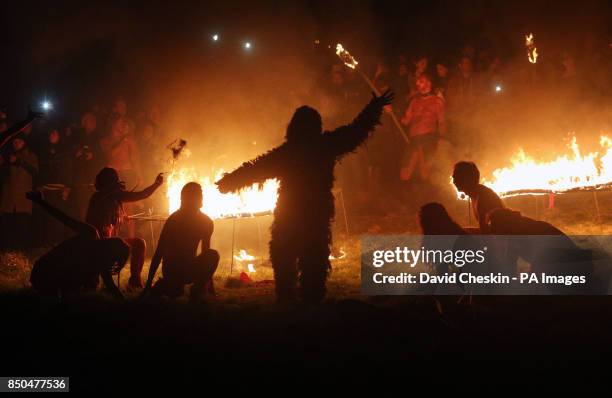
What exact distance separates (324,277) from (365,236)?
16.9ft

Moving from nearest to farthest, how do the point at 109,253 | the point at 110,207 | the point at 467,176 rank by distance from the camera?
the point at 109,253, the point at 467,176, the point at 110,207

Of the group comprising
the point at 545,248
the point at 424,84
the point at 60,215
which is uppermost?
the point at 424,84

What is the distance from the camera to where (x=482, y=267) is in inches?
234

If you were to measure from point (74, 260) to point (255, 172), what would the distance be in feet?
7.18

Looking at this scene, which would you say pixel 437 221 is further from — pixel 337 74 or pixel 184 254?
pixel 337 74

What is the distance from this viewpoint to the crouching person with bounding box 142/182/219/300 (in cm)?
607

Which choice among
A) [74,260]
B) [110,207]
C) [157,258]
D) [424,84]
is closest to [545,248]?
[157,258]

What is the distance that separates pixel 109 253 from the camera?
19.6 feet

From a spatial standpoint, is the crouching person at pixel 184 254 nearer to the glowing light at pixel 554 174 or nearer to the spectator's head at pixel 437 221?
the spectator's head at pixel 437 221

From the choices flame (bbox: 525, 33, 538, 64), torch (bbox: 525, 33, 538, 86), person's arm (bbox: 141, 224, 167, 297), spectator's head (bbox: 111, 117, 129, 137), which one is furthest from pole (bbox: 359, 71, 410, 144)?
person's arm (bbox: 141, 224, 167, 297)

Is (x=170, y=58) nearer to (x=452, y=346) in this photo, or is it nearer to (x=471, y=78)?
(x=471, y=78)

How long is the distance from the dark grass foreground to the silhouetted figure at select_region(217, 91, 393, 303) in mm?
393

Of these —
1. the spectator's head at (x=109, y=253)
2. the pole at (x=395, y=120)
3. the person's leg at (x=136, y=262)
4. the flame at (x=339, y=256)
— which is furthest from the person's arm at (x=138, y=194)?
the pole at (x=395, y=120)

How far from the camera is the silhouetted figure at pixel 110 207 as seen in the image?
6913mm
